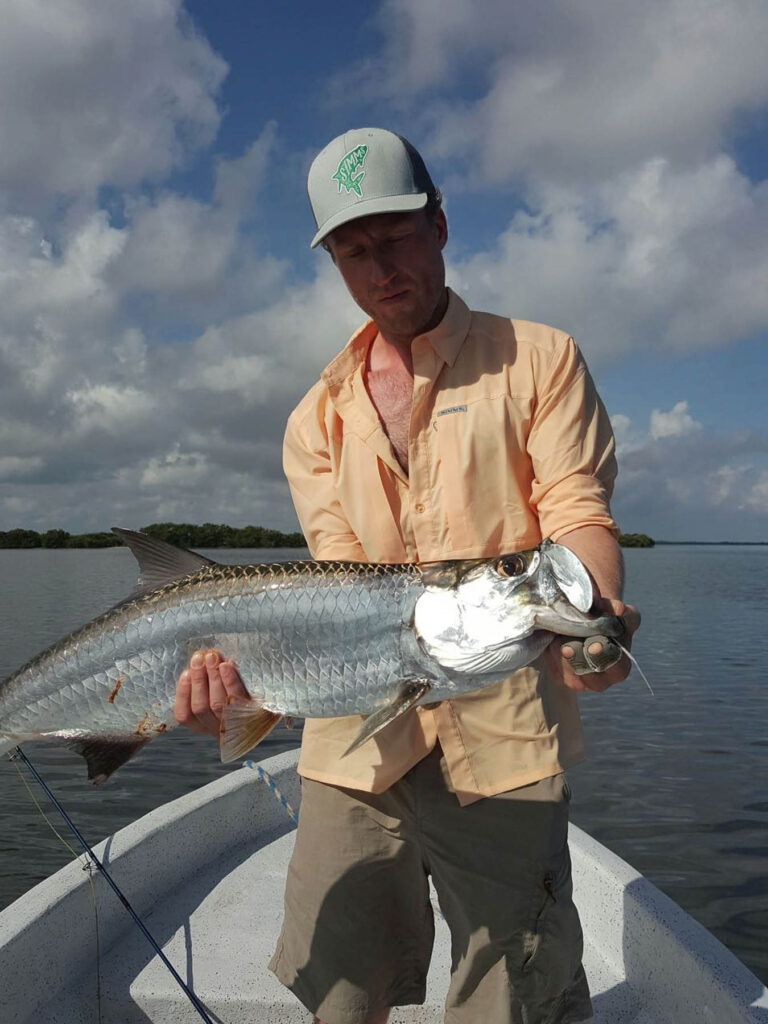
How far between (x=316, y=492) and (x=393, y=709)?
132 cm

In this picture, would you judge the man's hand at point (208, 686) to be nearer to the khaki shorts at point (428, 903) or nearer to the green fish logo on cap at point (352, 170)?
the khaki shorts at point (428, 903)

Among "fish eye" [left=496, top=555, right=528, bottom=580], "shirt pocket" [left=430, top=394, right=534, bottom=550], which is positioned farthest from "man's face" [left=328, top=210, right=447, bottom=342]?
"fish eye" [left=496, top=555, right=528, bottom=580]

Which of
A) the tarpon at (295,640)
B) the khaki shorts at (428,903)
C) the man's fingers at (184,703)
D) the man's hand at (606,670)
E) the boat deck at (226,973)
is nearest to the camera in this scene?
the man's hand at (606,670)

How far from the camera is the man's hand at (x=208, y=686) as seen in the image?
10.8ft

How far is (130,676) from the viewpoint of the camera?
347 centimetres

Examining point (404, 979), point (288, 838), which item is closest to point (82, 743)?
point (404, 979)

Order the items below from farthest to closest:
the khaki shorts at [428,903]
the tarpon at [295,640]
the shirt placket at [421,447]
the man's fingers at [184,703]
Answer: the shirt placket at [421,447] → the man's fingers at [184,703] → the khaki shorts at [428,903] → the tarpon at [295,640]

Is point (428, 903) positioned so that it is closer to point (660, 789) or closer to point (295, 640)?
point (295, 640)

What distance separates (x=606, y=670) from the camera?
2.72m

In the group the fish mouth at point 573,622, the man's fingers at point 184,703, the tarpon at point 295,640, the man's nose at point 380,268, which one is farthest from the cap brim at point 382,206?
the man's fingers at point 184,703

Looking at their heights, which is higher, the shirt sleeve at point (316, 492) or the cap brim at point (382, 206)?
the cap brim at point (382, 206)

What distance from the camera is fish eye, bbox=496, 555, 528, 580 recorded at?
291 cm

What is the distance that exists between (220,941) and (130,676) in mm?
2679

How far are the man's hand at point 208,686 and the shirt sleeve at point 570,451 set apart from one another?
1384 millimetres
